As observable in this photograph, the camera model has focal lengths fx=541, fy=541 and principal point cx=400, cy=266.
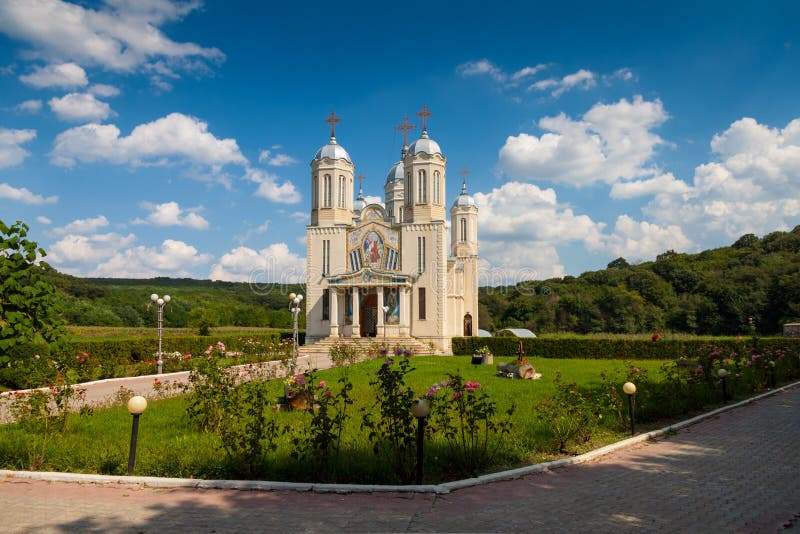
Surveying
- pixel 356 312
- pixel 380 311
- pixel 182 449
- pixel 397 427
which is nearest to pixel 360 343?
pixel 380 311

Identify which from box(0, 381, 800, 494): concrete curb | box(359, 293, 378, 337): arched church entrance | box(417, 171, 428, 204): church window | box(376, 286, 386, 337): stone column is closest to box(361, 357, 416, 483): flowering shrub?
box(0, 381, 800, 494): concrete curb

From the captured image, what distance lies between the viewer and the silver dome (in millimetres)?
34594

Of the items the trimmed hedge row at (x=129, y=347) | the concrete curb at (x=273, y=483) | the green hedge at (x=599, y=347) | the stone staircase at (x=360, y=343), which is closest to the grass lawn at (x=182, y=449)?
the concrete curb at (x=273, y=483)

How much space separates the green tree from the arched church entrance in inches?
1124

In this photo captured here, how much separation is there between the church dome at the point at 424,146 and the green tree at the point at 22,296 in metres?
29.4

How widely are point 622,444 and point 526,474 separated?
2.24 meters

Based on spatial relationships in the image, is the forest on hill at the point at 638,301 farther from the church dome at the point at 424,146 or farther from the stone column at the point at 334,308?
the church dome at the point at 424,146

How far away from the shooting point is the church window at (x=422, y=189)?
33094mm

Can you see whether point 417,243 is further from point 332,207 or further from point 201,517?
point 201,517

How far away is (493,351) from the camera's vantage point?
28047 millimetres

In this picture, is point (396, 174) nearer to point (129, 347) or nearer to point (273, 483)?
point (129, 347)

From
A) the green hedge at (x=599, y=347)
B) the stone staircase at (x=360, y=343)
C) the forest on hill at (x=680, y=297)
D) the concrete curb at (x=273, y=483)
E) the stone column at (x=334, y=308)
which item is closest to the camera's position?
the concrete curb at (x=273, y=483)

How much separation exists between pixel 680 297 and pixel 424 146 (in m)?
34.8

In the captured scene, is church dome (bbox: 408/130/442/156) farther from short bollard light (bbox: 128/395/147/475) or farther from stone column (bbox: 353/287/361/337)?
short bollard light (bbox: 128/395/147/475)
